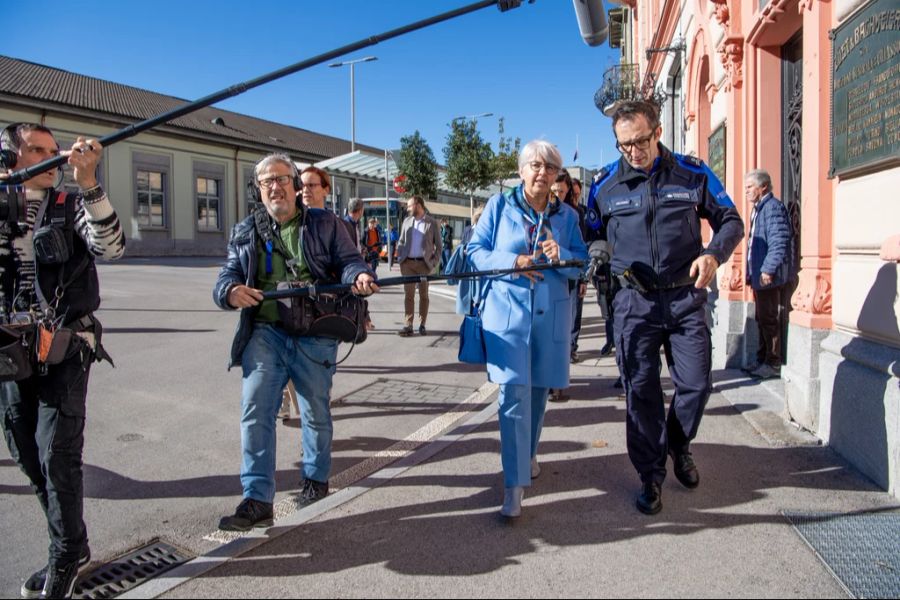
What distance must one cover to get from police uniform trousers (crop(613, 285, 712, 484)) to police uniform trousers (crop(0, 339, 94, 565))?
2.69 meters

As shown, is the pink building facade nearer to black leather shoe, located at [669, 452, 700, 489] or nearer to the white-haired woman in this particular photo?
black leather shoe, located at [669, 452, 700, 489]

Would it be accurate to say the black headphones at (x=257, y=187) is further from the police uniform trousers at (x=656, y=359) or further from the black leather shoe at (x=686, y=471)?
the black leather shoe at (x=686, y=471)

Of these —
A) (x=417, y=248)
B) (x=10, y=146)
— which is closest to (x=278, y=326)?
(x=10, y=146)

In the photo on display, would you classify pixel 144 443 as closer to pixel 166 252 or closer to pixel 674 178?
pixel 674 178

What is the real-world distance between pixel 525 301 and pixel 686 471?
136 centimetres

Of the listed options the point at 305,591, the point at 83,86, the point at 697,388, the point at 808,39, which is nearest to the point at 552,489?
the point at 697,388

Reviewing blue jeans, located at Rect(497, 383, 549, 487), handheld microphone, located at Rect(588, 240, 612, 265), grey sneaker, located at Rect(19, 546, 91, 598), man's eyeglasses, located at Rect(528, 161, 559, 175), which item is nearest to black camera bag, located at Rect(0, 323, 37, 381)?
grey sneaker, located at Rect(19, 546, 91, 598)

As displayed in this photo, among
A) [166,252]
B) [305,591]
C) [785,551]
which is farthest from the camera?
[166,252]

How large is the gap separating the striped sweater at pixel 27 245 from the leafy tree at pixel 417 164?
1196 inches

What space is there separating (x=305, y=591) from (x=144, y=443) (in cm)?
269

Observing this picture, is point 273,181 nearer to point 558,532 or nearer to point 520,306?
point 520,306

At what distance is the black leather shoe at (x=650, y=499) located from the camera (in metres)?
3.70

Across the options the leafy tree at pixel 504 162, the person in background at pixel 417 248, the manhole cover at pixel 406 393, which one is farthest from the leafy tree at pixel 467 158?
the manhole cover at pixel 406 393

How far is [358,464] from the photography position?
4652mm
